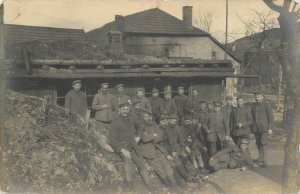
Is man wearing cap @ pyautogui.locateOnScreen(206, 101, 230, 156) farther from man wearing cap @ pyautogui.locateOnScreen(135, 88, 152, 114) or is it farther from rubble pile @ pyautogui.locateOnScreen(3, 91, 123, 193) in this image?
rubble pile @ pyautogui.locateOnScreen(3, 91, 123, 193)

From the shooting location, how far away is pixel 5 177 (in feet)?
18.7

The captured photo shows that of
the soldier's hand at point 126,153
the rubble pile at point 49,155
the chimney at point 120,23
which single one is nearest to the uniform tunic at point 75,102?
the rubble pile at point 49,155

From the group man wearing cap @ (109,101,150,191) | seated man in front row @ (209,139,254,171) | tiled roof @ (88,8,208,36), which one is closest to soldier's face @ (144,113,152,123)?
man wearing cap @ (109,101,150,191)

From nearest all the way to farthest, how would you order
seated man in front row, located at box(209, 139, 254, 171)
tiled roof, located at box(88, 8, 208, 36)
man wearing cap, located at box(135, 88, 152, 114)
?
seated man in front row, located at box(209, 139, 254, 171)
man wearing cap, located at box(135, 88, 152, 114)
tiled roof, located at box(88, 8, 208, 36)

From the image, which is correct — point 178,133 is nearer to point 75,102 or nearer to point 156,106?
point 156,106

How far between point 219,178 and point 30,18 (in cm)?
517

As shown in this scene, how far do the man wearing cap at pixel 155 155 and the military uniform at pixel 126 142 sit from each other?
24 centimetres

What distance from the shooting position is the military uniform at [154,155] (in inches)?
270

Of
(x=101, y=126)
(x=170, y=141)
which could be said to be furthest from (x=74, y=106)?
(x=170, y=141)

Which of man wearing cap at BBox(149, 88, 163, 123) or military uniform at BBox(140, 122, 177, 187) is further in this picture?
man wearing cap at BBox(149, 88, 163, 123)

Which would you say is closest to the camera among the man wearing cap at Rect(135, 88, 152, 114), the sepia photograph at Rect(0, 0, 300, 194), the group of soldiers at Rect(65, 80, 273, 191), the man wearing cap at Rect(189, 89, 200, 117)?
the sepia photograph at Rect(0, 0, 300, 194)

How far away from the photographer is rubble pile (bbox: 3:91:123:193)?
19.2 feet

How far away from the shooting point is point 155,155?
22.7 ft

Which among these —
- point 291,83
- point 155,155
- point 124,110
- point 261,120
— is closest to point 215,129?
point 261,120
